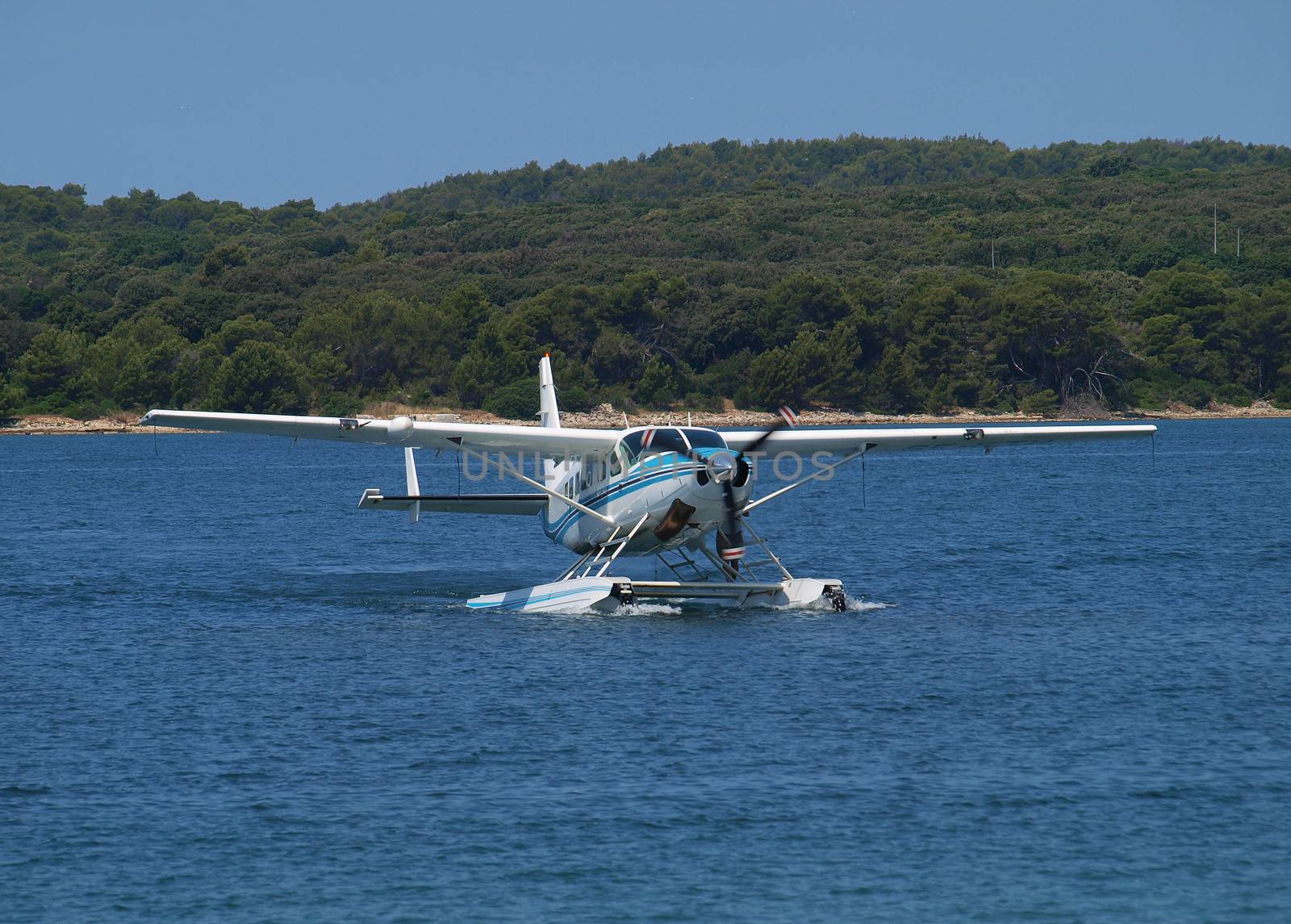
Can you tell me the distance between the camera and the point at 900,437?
22.7 m

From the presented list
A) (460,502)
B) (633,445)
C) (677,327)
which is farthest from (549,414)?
(677,327)

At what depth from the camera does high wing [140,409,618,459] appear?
20188mm

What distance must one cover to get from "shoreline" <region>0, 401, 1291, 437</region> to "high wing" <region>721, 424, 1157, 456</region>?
66472 mm

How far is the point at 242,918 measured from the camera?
9789 mm

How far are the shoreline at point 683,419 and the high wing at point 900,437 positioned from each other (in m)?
66.5

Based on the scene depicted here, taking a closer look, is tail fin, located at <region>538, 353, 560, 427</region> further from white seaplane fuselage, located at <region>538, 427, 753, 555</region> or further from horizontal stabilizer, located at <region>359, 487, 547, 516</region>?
white seaplane fuselage, located at <region>538, 427, 753, 555</region>

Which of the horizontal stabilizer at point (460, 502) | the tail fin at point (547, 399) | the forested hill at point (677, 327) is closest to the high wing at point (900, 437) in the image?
the horizontal stabilizer at point (460, 502)

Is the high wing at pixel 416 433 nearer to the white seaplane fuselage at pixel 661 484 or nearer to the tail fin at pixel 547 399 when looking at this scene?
the white seaplane fuselage at pixel 661 484

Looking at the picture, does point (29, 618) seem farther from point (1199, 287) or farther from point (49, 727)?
point (1199, 287)

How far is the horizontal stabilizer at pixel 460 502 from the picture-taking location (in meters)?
23.8

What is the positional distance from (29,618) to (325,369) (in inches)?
2884

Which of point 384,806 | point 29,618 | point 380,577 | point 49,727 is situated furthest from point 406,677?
point 380,577

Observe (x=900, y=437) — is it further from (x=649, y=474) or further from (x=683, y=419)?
(x=683, y=419)

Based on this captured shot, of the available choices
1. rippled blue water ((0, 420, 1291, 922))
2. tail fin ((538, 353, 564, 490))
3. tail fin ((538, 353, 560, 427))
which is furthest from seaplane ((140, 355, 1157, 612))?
tail fin ((538, 353, 560, 427))
